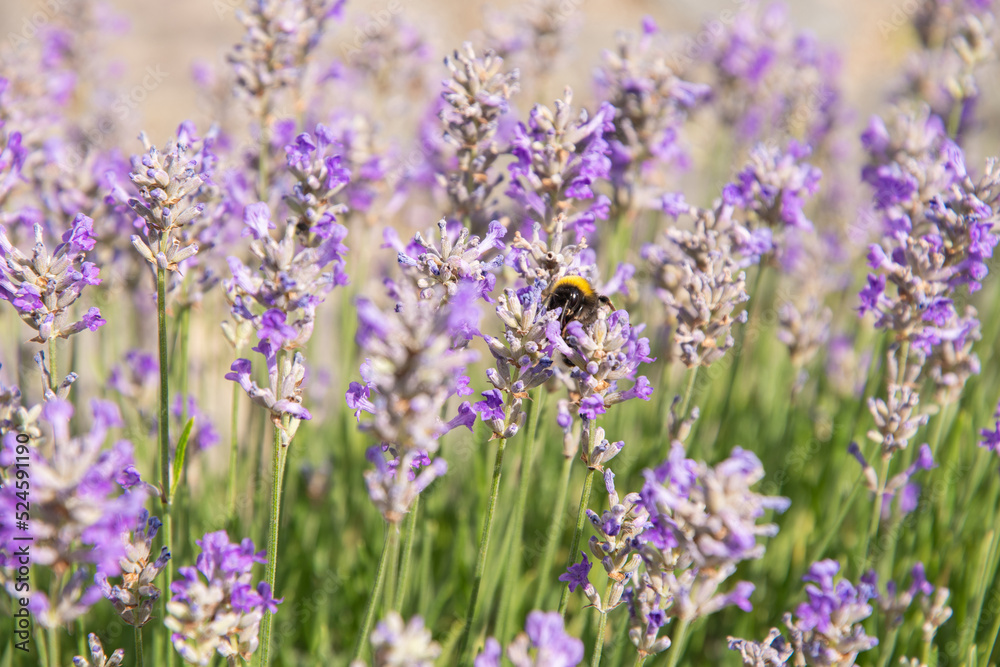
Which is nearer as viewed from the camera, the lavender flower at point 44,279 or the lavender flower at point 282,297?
the lavender flower at point 282,297

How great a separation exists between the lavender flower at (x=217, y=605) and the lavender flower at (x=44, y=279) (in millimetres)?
678

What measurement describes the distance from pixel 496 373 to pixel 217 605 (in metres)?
0.78

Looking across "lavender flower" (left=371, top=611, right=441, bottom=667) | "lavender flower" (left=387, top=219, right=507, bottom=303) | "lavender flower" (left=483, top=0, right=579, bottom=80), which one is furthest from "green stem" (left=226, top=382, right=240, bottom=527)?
"lavender flower" (left=483, top=0, right=579, bottom=80)

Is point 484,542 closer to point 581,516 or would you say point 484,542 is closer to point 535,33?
point 581,516

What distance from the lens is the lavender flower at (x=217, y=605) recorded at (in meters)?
1.51

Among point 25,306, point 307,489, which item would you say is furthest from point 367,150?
point 25,306

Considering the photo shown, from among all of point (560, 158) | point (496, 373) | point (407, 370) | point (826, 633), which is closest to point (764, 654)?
point (826, 633)

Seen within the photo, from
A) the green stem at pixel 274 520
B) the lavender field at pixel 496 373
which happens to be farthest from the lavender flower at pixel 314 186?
the green stem at pixel 274 520

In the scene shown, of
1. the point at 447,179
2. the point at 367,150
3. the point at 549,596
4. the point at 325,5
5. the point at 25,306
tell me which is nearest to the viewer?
the point at 25,306

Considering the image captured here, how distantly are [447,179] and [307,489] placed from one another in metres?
1.70

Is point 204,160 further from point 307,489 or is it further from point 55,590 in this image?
point 307,489

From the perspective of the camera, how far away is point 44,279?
1776 millimetres

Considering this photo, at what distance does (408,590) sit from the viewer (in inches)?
107

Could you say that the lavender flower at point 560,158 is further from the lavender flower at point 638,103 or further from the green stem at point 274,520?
the green stem at point 274,520
